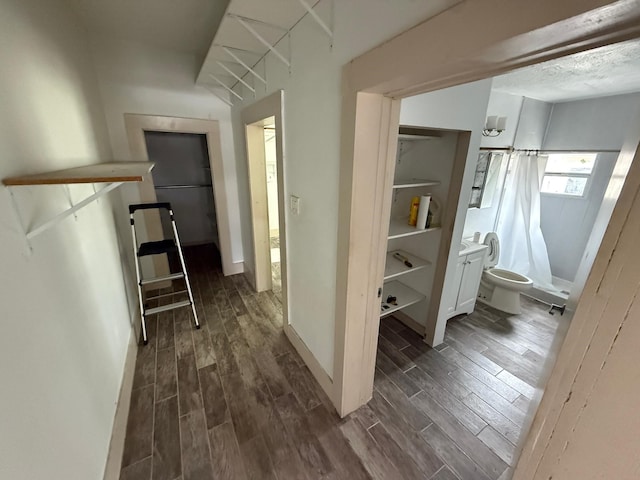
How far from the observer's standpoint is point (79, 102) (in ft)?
5.54

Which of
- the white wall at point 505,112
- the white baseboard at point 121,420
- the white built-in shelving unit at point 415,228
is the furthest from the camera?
the white wall at point 505,112

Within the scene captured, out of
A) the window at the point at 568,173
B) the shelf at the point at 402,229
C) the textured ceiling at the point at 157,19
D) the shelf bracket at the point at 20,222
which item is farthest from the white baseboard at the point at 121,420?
the window at the point at 568,173

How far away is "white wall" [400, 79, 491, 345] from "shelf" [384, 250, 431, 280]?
0.24 metres

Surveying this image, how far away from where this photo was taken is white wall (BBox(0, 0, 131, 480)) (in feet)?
2.54

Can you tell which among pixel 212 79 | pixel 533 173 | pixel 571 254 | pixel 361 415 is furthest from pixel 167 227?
pixel 571 254

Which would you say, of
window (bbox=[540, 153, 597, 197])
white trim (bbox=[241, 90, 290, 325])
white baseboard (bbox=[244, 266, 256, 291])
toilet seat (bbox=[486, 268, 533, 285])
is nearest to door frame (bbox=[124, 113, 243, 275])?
white baseboard (bbox=[244, 266, 256, 291])

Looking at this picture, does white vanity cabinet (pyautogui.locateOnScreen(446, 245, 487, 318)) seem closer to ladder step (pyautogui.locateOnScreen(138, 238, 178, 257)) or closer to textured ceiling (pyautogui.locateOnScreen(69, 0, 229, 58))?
ladder step (pyautogui.locateOnScreen(138, 238, 178, 257))

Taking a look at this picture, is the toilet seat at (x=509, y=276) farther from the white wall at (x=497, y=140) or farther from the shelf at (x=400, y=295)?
the shelf at (x=400, y=295)

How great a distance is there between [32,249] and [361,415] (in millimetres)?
1855

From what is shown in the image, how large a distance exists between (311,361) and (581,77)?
3.40 meters

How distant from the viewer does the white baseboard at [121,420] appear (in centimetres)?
130

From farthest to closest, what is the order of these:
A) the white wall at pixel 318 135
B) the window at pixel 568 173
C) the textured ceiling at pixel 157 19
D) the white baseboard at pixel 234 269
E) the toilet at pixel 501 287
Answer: the white baseboard at pixel 234 269
the window at pixel 568 173
the toilet at pixel 501 287
the textured ceiling at pixel 157 19
the white wall at pixel 318 135

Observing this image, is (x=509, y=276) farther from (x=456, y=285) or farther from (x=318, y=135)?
(x=318, y=135)

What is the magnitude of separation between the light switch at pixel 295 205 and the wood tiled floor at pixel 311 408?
1.20 m
